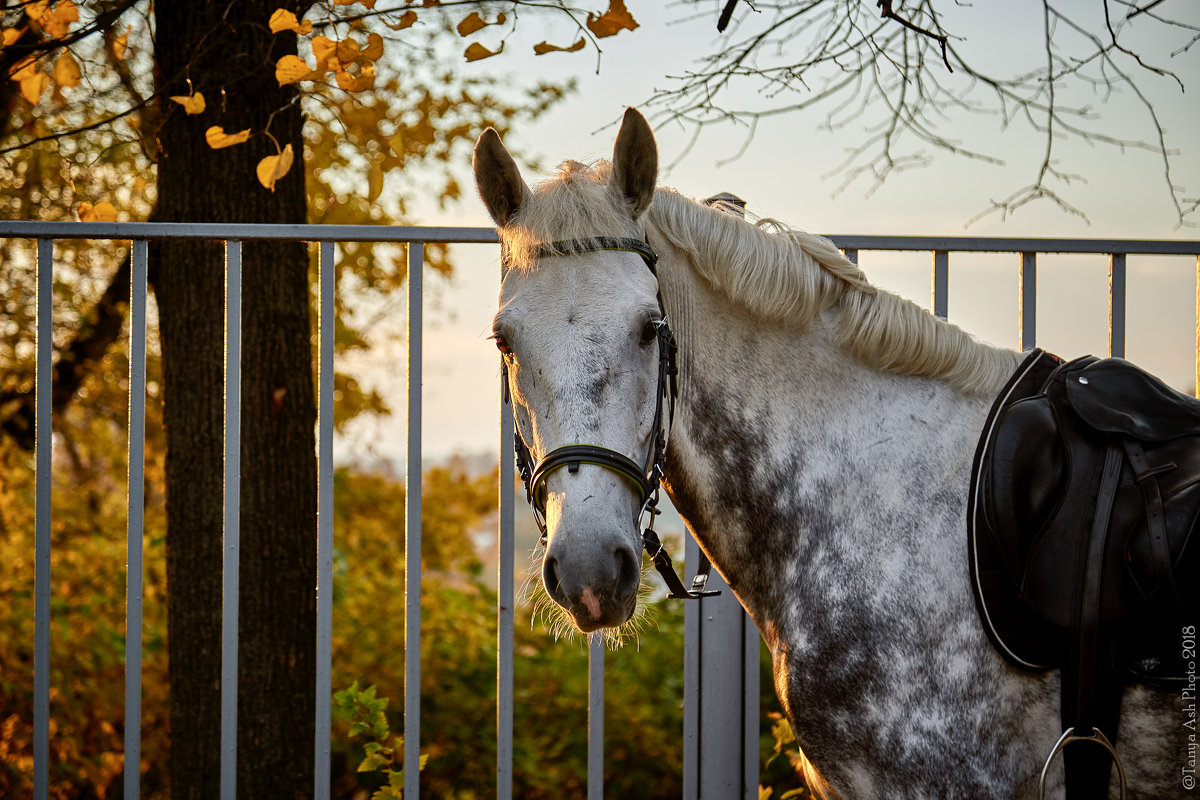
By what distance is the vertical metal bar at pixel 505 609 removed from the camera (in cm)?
256

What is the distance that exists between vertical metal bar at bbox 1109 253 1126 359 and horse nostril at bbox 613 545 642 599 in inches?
80.9

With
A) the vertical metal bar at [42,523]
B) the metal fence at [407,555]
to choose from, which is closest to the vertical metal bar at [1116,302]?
the metal fence at [407,555]

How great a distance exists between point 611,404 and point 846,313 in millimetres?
636

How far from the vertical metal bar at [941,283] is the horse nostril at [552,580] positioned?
1.70 metres

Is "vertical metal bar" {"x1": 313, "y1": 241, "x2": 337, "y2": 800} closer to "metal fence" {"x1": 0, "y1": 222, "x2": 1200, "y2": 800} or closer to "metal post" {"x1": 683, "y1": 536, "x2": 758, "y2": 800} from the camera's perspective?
"metal fence" {"x1": 0, "y1": 222, "x2": 1200, "y2": 800}

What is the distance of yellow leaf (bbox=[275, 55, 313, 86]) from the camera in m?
2.62

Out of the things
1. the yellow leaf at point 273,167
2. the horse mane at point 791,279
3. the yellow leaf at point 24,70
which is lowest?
the horse mane at point 791,279

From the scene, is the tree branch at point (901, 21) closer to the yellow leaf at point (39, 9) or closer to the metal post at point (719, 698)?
the metal post at point (719, 698)

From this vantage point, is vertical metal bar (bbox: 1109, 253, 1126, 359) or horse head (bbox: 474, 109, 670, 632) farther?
vertical metal bar (bbox: 1109, 253, 1126, 359)

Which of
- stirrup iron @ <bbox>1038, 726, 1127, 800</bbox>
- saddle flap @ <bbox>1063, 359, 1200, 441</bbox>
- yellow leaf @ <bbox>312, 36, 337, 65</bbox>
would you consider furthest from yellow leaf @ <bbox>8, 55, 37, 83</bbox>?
stirrup iron @ <bbox>1038, 726, 1127, 800</bbox>

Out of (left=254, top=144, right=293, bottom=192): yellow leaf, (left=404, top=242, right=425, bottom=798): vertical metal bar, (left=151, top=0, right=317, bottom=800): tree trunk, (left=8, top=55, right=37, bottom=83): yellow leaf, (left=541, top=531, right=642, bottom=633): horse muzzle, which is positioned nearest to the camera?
(left=541, top=531, right=642, bottom=633): horse muzzle

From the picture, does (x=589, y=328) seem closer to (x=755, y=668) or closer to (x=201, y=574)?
(x=755, y=668)

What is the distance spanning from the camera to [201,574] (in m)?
3.03

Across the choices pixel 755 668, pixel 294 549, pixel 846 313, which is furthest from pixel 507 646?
pixel 846 313
